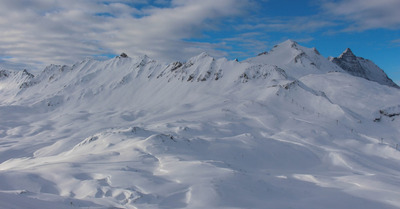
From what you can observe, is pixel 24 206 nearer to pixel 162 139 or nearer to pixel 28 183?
pixel 28 183

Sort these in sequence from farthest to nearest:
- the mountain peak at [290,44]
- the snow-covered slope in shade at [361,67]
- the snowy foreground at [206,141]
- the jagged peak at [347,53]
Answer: the jagged peak at [347,53] < the snow-covered slope in shade at [361,67] < the mountain peak at [290,44] < the snowy foreground at [206,141]

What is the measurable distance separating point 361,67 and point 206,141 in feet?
401

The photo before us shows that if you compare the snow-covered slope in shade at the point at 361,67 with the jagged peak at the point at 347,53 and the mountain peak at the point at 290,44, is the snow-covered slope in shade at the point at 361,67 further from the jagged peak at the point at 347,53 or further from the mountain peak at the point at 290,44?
the mountain peak at the point at 290,44

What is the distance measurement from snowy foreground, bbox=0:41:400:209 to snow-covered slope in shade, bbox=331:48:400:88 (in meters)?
48.0

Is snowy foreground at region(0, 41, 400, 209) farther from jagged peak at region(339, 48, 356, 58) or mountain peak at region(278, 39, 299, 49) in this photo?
jagged peak at region(339, 48, 356, 58)

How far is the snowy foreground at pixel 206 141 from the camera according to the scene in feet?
36.9

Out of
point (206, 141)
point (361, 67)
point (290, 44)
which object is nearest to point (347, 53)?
point (361, 67)

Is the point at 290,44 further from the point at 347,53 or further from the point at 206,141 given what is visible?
the point at 206,141

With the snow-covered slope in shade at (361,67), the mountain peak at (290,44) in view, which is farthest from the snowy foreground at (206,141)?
the snow-covered slope in shade at (361,67)

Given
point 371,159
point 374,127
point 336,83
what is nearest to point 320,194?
point 371,159

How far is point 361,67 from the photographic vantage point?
12406 centimetres

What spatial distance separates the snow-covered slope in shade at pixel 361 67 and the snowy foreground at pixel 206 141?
4804cm

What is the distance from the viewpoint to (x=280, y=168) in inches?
749

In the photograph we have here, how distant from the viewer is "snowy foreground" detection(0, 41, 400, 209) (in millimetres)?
11234
